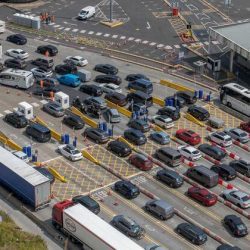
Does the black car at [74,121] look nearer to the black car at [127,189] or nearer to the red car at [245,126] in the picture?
the black car at [127,189]

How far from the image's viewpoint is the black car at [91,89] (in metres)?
102

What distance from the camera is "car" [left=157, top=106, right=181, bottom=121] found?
96.2 meters

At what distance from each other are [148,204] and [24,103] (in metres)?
27.9

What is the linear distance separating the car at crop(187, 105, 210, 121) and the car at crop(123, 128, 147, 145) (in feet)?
35.0

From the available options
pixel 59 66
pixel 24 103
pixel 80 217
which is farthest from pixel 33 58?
pixel 80 217

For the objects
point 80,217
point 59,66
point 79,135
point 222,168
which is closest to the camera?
point 80,217

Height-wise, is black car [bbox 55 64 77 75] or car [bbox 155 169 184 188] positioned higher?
black car [bbox 55 64 77 75]

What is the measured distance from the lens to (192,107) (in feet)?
322

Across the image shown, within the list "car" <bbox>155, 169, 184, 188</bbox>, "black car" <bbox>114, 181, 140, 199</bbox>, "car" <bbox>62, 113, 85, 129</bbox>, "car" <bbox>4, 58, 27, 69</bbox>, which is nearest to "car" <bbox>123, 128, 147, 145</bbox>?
"car" <bbox>62, 113, 85, 129</bbox>

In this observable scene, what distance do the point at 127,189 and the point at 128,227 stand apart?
7793 mm

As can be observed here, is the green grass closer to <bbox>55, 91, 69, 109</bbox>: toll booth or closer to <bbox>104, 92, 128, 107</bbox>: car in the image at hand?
<bbox>55, 91, 69, 109</bbox>: toll booth

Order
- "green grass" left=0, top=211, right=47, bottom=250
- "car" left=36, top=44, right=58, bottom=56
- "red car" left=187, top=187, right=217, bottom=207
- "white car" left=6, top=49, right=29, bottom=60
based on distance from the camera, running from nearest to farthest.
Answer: "green grass" left=0, top=211, right=47, bottom=250, "red car" left=187, top=187, right=217, bottom=207, "white car" left=6, top=49, right=29, bottom=60, "car" left=36, top=44, right=58, bottom=56

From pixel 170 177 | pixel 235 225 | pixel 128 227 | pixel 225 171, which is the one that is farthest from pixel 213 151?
pixel 128 227

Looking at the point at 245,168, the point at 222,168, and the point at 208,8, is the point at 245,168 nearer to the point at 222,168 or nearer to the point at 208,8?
the point at 222,168
